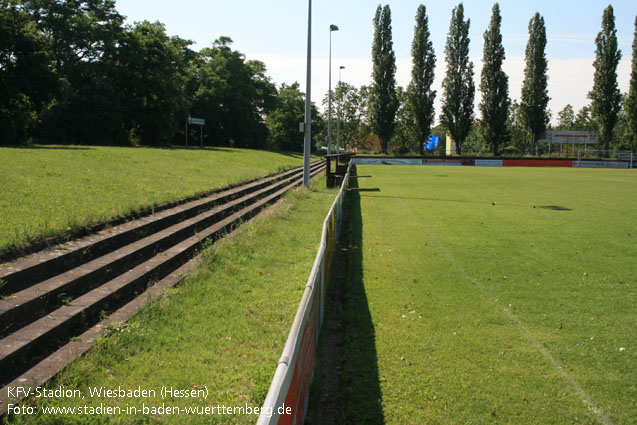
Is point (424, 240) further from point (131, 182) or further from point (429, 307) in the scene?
point (131, 182)

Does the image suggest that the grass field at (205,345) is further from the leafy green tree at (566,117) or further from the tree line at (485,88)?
the leafy green tree at (566,117)

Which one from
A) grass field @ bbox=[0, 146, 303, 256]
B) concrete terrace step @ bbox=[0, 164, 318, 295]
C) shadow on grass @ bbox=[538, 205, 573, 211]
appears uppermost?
grass field @ bbox=[0, 146, 303, 256]

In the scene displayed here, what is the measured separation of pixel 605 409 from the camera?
4.17m

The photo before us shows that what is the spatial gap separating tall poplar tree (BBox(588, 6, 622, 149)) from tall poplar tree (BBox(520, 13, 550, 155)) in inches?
264

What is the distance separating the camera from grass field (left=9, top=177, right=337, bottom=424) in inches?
153

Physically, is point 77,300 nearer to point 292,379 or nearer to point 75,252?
point 75,252

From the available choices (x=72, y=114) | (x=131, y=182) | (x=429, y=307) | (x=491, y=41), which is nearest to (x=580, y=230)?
(x=429, y=307)

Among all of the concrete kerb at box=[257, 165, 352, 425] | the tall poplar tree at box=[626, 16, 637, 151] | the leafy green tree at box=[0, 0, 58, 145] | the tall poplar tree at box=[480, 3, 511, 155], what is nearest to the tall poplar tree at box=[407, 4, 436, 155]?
the tall poplar tree at box=[480, 3, 511, 155]

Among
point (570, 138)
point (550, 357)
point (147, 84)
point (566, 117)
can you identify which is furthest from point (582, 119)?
point (550, 357)

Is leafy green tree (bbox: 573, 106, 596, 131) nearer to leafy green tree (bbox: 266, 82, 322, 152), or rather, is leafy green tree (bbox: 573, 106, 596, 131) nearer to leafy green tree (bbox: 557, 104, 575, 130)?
leafy green tree (bbox: 557, 104, 575, 130)

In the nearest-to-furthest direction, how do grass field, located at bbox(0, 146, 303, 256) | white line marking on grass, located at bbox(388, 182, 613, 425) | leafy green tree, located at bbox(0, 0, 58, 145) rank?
1. white line marking on grass, located at bbox(388, 182, 613, 425)
2. grass field, located at bbox(0, 146, 303, 256)
3. leafy green tree, located at bbox(0, 0, 58, 145)

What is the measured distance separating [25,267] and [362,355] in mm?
4234

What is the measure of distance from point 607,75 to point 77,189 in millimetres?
75118

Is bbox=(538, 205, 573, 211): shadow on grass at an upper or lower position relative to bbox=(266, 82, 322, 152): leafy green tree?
lower
